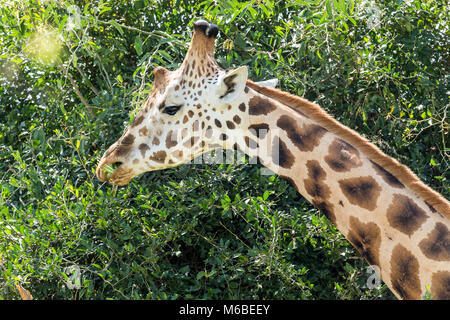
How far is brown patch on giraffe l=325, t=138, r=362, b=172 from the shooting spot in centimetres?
286

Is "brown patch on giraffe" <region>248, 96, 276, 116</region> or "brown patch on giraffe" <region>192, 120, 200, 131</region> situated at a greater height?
"brown patch on giraffe" <region>248, 96, 276, 116</region>

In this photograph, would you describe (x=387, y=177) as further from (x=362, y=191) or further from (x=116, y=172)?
(x=116, y=172)

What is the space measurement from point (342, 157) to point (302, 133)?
0.66 ft

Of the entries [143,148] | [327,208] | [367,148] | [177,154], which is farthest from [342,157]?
[143,148]

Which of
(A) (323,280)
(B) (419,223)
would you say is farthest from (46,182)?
(B) (419,223)

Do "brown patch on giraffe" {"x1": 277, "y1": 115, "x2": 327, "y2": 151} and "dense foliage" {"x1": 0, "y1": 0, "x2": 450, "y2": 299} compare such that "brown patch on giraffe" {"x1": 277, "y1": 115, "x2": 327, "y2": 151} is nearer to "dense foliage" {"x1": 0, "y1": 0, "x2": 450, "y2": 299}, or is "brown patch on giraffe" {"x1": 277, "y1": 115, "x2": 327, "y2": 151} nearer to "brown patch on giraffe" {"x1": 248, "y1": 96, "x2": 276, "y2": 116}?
"brown patch on giraffe" {"x1": 248, "y1": 96, "x2": 276, "y2": 116}

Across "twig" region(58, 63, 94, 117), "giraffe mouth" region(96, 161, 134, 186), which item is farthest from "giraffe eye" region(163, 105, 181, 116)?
"twig" region(58, 63, 94, 117)

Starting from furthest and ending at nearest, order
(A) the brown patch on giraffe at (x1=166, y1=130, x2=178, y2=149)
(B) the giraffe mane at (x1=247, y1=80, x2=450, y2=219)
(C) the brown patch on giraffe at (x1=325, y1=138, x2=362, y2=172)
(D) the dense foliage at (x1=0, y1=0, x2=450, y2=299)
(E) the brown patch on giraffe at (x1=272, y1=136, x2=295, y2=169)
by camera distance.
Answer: (D) the dense foliage at (x1=0, y1=0, x2=450, y2=299)
(A) the brown patch on giraffe at (x1=166, y1=130, x2=178, y2=149)
(E) the brown patch on giraffe at (x1=272, y1=136, x2=295, y2=169)
(C) the brown patch on giraffe at (x1=325, y1=138, x2=362, y2=172)
(B) the giraffe mane at (x1=247, y1=80, x2=450, y2=219)

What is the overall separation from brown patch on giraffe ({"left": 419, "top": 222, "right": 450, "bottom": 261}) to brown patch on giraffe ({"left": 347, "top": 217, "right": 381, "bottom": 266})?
0.60 feet

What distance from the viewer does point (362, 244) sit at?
2842 millimetres

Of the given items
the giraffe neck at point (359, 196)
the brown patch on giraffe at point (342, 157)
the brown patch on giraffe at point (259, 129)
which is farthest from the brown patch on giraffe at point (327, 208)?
the brown patch on giraffe at point (259, 129)

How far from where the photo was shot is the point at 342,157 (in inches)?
113

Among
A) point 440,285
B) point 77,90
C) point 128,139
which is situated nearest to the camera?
point 440,285

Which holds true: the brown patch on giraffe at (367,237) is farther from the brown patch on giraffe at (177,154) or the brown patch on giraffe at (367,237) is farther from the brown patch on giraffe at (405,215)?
the brown patch on giraffe at (177,154)
